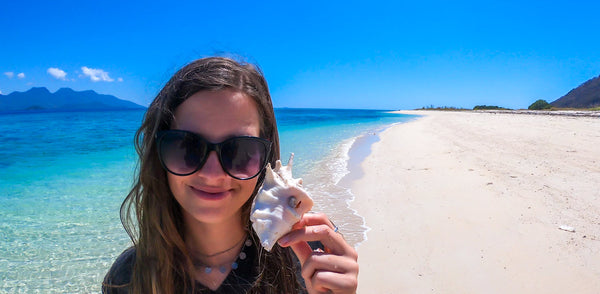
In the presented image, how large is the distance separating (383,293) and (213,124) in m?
2.74

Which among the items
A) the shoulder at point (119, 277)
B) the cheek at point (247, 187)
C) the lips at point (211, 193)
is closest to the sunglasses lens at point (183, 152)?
the lips at point (211, 193)

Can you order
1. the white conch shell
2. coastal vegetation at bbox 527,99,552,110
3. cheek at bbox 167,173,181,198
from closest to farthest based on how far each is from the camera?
the white conch shell
cheek at bbox 167,173,181,198
coastal vegetation at bbox 527,99,552,110

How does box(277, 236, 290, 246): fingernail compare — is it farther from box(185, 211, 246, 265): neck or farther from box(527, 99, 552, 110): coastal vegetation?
box(527, 99, 552, 110): coastal vegetation

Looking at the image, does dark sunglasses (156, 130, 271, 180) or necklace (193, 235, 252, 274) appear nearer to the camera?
dark sunglasses (156, 130, 271, 180)

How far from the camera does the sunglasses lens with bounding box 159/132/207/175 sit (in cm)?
150

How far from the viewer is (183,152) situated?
4.97 ft

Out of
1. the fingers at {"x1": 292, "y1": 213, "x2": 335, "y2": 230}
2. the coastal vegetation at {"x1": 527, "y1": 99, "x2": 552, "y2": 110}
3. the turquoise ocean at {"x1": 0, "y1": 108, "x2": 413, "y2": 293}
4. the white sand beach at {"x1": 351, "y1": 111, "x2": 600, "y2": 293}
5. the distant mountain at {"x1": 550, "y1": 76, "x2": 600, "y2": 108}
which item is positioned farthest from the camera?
the distant mountain at {"x1": 550, "y1": 76, "x2": 600, "y2": 108}

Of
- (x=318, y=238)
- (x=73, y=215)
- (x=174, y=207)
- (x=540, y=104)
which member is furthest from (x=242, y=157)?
(x=540, y=104)

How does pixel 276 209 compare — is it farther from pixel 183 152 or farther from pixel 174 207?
pixel 174 207

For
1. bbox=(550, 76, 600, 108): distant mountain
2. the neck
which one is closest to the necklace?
the neck

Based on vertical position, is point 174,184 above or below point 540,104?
below

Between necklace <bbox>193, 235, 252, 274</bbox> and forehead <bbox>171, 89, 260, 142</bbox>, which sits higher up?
forehead <bbox>171, 89, 260, 142</bbox>

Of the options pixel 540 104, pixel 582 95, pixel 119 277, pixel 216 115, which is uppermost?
pixel 582 95

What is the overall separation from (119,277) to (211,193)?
77cm
